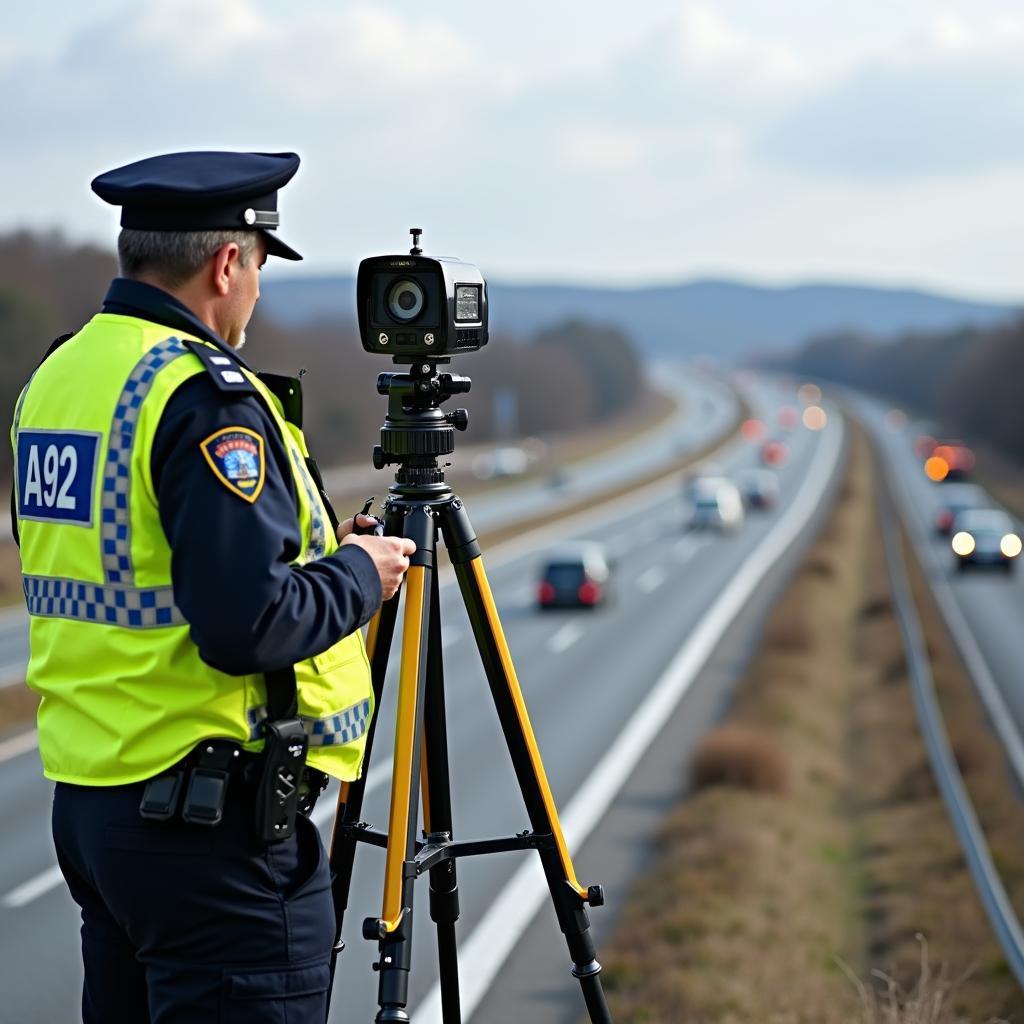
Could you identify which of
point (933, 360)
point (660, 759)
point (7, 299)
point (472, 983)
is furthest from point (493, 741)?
point (933, 360)

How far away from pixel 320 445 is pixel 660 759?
53.9m

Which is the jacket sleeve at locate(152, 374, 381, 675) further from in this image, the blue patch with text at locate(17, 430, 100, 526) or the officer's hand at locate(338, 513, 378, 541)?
the officer's hand at locate(338, 513, 378, 541)

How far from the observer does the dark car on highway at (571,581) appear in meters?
30.0

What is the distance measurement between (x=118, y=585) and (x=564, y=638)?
80.5 feet

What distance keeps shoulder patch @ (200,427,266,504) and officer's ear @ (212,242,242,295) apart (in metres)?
0.35

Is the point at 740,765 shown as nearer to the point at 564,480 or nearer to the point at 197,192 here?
the point at 197,192

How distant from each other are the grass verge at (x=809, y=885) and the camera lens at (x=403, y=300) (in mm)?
2579

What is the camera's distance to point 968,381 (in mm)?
97500

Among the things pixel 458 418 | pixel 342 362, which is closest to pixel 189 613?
pixel 458 418

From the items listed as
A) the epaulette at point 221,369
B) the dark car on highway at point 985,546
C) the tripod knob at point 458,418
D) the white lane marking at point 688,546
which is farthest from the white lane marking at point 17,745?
the white lane marking at point 688,546

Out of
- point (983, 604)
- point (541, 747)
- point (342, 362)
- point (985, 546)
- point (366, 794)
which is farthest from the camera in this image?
point (342, 362)

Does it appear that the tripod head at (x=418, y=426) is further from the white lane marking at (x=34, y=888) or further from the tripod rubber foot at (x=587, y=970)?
the white lane marking at (x=34, y=888)

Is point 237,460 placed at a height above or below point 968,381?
above

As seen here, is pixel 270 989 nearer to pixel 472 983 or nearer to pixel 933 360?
pixel 472 983
